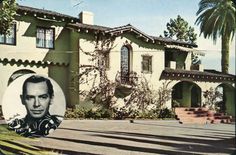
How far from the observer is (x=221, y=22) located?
570 cm

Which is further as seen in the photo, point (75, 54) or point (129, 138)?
point (75, 54)

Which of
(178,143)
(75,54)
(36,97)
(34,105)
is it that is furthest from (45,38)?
(178,143)

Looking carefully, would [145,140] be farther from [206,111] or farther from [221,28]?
[221,28]

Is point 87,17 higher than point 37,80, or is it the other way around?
point 87,17

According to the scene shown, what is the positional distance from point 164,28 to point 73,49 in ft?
Answer: 4.66

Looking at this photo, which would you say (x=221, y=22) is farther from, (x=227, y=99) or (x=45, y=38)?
(x=45, y=38)

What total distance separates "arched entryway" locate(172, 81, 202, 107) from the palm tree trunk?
0.65m

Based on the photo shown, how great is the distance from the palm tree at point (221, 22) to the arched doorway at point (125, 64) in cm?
140

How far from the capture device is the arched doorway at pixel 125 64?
7.03 m

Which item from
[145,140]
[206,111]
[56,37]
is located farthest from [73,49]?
[206,111]

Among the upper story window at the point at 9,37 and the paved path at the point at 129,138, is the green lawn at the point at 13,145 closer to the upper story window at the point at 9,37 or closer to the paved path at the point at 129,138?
the paved path at the point at 129,138

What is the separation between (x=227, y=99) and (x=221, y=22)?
0.94m

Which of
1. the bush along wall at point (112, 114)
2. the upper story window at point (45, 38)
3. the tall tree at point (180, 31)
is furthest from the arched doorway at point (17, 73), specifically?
the tall tree at point (180, 31)

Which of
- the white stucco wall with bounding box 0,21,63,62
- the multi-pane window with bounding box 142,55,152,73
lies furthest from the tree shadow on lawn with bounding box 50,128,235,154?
the white stucco wall with bounding box 0,21,63,62
